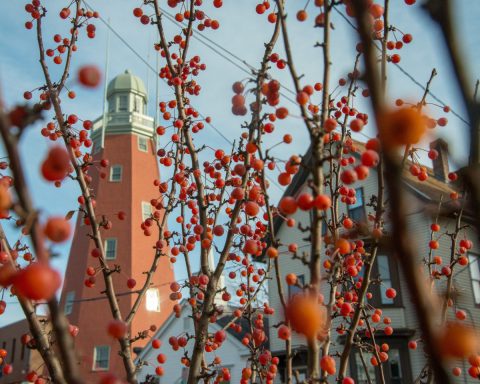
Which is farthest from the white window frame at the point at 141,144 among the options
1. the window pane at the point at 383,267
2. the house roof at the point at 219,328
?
the window pane at the point at 383,267

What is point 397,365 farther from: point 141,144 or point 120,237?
point 141,144

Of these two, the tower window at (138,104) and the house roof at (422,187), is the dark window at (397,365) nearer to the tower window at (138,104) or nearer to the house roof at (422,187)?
the house roof at (422,187)

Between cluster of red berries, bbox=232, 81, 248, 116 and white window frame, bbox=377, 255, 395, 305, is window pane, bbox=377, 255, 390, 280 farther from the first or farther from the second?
cluster of red berries, bbox=232, 81, 248, 116

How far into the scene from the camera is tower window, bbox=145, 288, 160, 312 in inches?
1040

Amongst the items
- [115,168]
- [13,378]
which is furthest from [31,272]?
[13,378]

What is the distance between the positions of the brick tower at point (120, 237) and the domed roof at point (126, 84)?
0.15 feet

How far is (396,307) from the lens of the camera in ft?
47.4

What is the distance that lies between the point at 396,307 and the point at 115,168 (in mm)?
20187

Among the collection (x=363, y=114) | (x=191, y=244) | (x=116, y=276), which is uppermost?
(x=116, y=276)

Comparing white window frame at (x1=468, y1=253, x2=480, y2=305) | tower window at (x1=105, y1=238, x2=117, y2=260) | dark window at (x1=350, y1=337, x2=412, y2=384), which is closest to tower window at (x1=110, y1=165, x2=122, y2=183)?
tower window at (x1=105, y1=238, x2=117, y2=260)

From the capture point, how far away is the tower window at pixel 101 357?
24.8 m

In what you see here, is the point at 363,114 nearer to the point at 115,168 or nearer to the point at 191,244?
the point at 191,244

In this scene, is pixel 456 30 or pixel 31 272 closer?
pixel 456 30

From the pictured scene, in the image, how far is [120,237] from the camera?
27312mm
